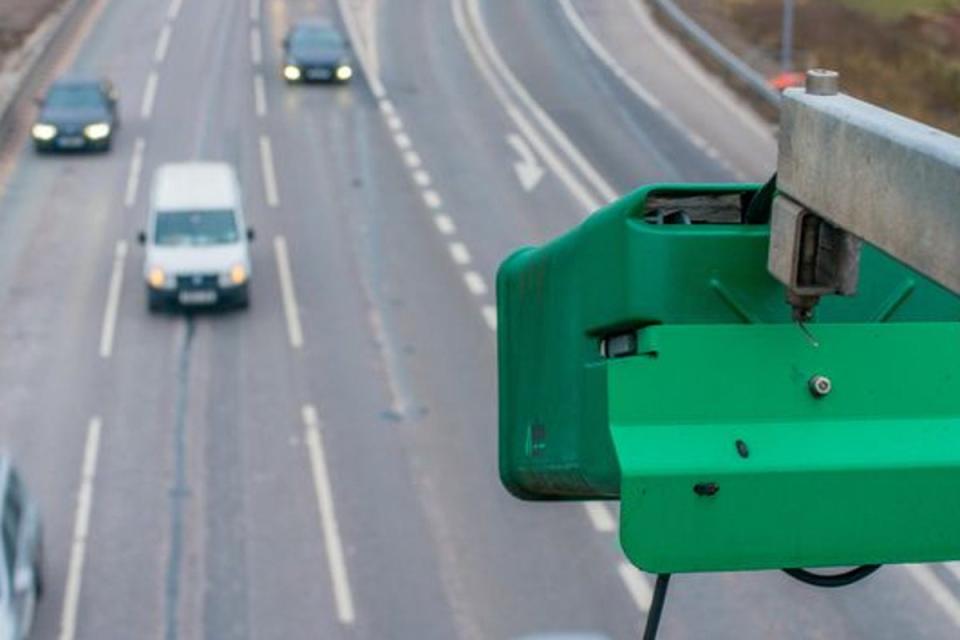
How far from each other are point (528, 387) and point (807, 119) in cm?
264

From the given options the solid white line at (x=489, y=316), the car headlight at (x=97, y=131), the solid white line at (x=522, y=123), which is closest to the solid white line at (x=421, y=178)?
the solid white line at (x=522, y=123)

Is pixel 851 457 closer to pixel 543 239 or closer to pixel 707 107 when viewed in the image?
pixel 543 239

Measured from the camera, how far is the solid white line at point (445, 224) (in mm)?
30516

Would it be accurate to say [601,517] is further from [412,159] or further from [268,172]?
[412,159]

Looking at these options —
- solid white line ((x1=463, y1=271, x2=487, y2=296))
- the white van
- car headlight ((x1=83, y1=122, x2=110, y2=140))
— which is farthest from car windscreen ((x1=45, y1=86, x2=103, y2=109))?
solid white line ((x1=463, y1=271, x2=487, y2=296))

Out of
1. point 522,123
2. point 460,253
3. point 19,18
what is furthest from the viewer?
point 19,18

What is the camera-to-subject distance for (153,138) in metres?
37.4

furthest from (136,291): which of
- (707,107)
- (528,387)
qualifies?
(528,387)

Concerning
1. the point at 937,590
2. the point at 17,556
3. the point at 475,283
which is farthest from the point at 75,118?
the point at 937,590

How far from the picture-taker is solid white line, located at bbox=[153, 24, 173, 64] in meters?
45.9

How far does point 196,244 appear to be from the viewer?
87.3ft

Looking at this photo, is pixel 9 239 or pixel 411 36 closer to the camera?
pixel 9 239

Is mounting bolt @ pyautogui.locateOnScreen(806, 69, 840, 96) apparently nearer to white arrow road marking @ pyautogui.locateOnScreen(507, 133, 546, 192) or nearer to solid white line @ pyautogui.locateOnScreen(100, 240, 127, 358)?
solid white line @ pyautogui.locateOnScreen(100, 240, 127, 358)

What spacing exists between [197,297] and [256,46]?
22.5 meters
